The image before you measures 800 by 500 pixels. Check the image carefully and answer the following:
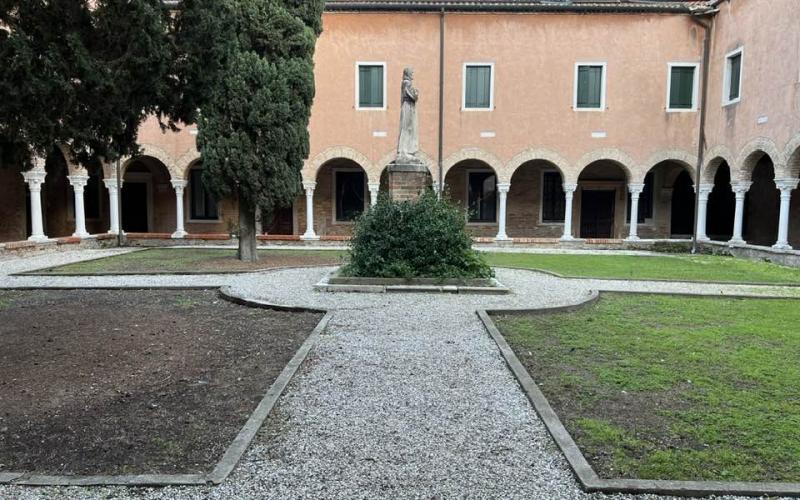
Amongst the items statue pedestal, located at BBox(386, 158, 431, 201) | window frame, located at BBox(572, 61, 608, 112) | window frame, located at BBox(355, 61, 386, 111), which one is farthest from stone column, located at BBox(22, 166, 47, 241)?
window frame, located at BBox(572, 61, 608, 112)

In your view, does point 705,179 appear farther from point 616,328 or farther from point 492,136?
point 616,328

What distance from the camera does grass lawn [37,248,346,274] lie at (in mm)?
12828

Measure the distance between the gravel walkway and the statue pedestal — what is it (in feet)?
13.6

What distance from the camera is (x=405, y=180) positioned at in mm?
11164

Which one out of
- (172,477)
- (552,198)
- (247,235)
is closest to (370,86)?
(552,198)

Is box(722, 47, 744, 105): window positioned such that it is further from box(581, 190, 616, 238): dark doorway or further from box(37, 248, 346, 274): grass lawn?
box(37, 248, 346, 274): grass lawn

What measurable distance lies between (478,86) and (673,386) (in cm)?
1741

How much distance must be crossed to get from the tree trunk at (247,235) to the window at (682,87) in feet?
49.0

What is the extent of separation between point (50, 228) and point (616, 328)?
23171 mm

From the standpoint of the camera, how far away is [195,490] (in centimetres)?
305

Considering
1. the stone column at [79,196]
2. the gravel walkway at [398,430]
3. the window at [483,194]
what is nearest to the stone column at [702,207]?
the window at [483,194]

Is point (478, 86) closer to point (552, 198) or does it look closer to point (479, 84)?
point (479, 84)

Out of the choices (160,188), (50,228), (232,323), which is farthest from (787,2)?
(50,228)

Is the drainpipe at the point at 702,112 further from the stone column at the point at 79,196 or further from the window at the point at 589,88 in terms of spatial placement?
the stone column at the point at 79,196
